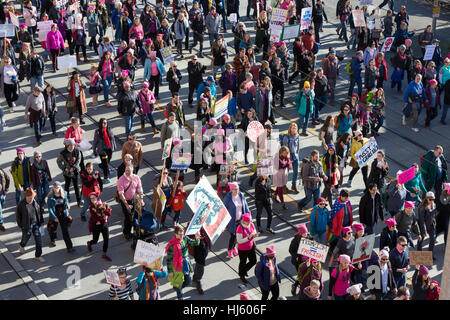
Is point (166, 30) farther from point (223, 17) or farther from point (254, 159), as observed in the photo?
point (254, 159)

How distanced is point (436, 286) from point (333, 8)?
71.6ft

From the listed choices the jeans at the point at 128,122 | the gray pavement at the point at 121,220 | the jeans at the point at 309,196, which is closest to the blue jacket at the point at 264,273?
the gray pavement at the point at 121,220

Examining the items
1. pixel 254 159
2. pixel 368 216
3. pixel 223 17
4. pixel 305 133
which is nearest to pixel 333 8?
pixel 223 17

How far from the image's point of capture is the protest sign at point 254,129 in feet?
62.6

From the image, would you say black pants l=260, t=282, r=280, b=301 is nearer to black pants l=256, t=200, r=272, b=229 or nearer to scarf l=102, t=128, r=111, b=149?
black pants l=256, t=200, r=272, b=229

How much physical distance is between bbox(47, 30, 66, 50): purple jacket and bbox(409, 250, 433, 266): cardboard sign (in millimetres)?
14995

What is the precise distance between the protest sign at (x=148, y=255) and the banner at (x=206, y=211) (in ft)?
2.39

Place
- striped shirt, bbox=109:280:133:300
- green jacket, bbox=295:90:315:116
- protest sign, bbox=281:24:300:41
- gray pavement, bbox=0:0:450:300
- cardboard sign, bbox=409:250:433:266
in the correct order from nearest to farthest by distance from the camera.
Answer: striped shirt, bbox=109:280:133:300
cardboard sign, bbox=409:250:433:266
gray pavement, bbox=0:0:450:300
green jacket, bbox=295:90:315:116
protest sign, bbox=281:24:300:41

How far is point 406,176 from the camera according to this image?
56.8ft

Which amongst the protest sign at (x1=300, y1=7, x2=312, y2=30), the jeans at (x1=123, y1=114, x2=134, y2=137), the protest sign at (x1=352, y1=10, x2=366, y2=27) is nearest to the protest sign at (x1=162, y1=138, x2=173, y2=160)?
the jeans at (x1=123, y1=114, x2=134, y2=137)

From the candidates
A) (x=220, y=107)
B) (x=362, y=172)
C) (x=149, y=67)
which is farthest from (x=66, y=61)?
Answer: (x=362, y=172)

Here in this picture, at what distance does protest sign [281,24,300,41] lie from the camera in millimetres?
25953

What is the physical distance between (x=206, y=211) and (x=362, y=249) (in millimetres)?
2940

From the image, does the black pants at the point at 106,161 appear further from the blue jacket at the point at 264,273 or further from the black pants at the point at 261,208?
the blue jacket at the point at 264,273
